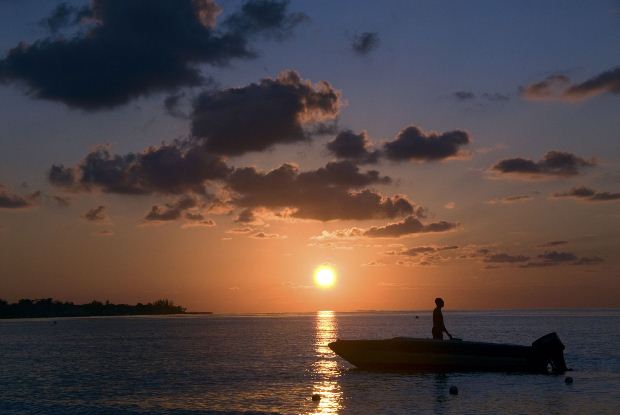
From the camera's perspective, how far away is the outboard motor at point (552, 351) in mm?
46812

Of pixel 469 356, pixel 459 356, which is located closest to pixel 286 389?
pixel 459 356

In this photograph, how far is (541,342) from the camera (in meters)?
47.5

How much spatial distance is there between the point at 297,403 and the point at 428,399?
23.9 feet

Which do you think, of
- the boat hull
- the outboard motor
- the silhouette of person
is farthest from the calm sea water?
the silhouette of person

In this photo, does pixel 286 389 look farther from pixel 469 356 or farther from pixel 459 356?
pixel 469 356

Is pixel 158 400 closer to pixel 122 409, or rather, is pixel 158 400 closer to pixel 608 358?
pixel 122 409

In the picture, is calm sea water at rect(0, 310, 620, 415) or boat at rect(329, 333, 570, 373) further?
boat at rect(329, 333, 570, 373)

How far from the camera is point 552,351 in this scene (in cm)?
4700

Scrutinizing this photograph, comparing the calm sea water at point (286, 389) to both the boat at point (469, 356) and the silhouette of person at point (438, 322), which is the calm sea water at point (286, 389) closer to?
the boat at point (469, 356)

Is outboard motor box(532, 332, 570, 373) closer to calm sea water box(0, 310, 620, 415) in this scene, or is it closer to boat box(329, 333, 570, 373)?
boat box(329, 333, 570, 373)

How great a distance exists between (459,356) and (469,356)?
0.69 meters

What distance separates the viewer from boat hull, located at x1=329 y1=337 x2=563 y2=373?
4650 cm

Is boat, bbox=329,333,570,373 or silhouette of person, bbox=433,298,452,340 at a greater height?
silhouette of person, bbox=433,298,452,340

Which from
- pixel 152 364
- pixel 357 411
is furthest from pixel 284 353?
pixel 357 411
